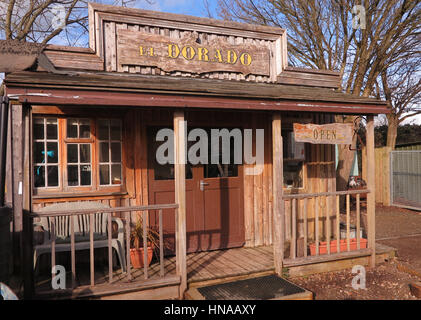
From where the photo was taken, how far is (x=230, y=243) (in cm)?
619

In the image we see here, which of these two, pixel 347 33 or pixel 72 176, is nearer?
pixel 72 176

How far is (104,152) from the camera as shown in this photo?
5.58 meters

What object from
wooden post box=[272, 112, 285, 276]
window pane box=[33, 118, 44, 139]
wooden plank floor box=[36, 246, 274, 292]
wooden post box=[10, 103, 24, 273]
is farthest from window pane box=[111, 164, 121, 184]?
wooden post box=[272, 112, 285, 276]

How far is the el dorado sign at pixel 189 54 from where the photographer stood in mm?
5438

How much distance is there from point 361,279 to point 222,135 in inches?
120

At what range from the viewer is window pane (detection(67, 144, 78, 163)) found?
5.38m

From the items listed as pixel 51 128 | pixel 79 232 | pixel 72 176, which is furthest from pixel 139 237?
pixel 51 128

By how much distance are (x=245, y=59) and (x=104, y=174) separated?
2987mm

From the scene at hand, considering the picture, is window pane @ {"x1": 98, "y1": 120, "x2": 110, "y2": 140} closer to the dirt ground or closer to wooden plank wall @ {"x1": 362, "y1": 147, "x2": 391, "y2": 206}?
the dirt ground

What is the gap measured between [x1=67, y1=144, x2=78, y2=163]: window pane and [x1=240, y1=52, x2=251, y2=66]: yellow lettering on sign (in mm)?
3022

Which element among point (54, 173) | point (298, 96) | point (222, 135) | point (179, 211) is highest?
point (298, 96)

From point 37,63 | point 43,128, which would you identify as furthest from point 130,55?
point 43,128

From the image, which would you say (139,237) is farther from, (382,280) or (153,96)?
(382,280)

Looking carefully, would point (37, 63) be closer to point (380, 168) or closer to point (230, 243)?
point (230, 243)
